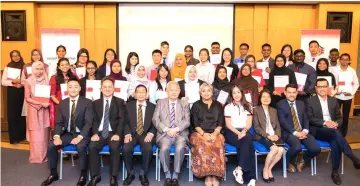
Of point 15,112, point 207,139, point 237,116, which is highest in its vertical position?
point 237,116

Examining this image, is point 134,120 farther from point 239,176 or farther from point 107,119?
point 239,176

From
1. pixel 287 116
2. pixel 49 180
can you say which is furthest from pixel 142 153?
pixel 287 116

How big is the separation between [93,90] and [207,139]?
176 centimetres

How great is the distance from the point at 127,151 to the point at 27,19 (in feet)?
16.2

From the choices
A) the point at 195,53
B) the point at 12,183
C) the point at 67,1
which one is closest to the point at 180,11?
the point at 195,53

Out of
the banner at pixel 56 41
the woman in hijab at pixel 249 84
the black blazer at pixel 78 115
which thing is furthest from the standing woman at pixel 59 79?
the woman in hijab at pixel 249 84

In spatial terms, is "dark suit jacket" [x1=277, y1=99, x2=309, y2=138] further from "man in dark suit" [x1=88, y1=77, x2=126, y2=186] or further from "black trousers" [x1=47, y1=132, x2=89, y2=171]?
"black trousers" [x1=47, y1=132, x2=89, y2=171]

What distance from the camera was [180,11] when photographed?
7.83 metres

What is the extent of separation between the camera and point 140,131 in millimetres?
4375

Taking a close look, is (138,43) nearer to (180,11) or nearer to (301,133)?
(180,11)

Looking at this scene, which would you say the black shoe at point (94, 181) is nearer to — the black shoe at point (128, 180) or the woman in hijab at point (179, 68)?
the black shoe at point (128, 180)

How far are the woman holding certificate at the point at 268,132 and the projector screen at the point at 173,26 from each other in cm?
365

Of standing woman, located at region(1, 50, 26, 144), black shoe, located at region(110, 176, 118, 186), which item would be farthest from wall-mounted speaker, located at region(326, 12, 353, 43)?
standing woman, located at region(1, 50, 26, 144)

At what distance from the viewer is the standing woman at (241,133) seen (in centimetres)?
413
